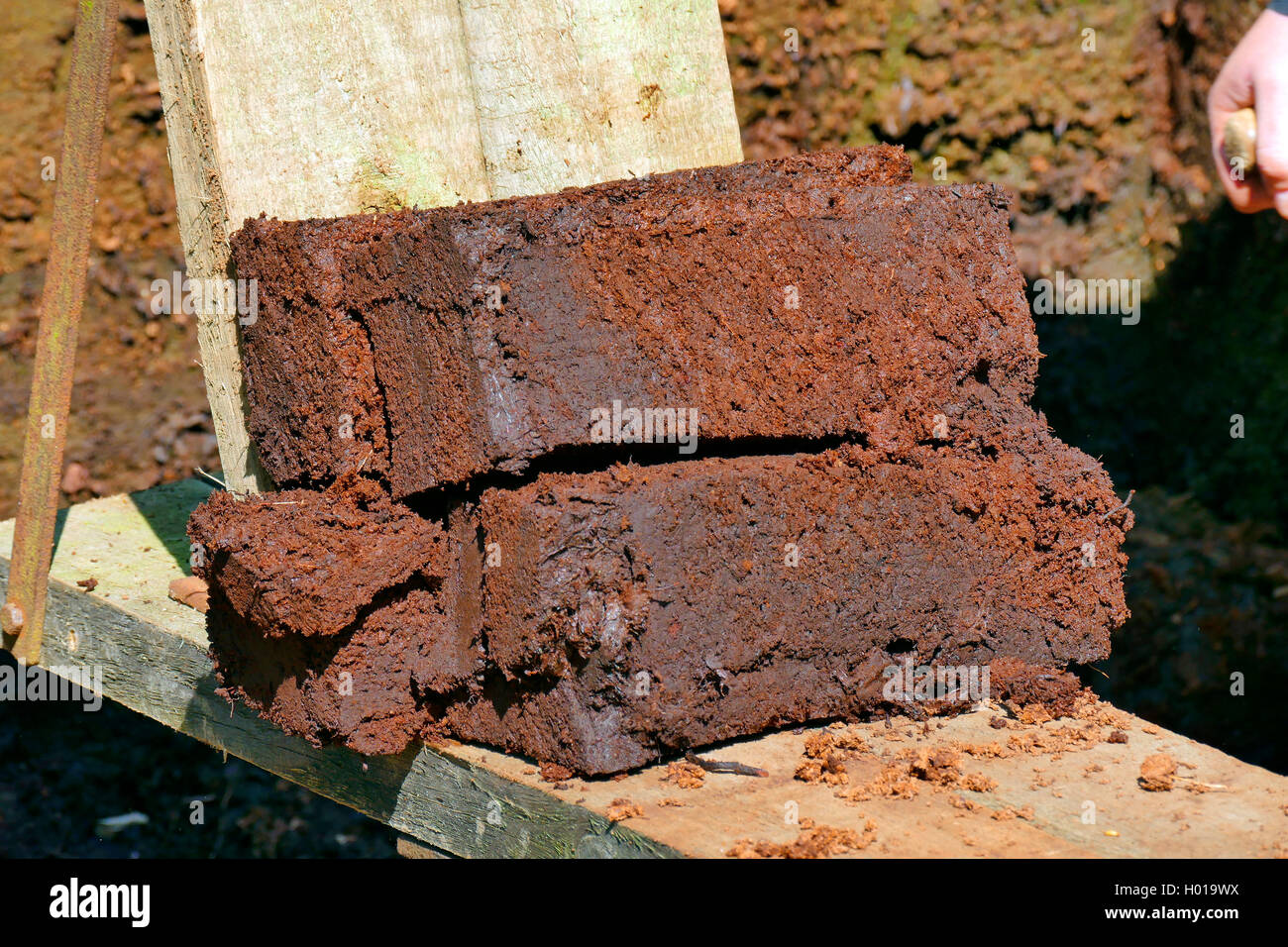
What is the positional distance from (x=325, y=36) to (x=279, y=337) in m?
0.68

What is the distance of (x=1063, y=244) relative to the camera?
17.6ft

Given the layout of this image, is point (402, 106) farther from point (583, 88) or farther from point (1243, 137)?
point (1243, 137)

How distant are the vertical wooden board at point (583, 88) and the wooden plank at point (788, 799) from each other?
1.30 meters

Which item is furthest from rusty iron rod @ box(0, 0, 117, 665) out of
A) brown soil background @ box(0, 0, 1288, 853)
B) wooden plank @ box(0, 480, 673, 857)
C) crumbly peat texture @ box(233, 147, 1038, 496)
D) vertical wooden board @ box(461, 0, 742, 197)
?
brown soil background @ box(0, 0, 1288, 853)

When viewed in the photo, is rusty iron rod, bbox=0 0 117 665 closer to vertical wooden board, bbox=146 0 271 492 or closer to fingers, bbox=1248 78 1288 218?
vertical wooden board, bbox=146 0 271 492

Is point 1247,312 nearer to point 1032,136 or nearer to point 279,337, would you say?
point 1032,136

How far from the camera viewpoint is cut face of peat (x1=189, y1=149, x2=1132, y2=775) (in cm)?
202

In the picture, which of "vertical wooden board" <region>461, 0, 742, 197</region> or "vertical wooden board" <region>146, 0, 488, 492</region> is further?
"vertical wooden board" <region>461, 0, 742, 197</region>

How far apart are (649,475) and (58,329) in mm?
1658

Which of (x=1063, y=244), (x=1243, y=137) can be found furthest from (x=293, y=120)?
(x=1063, y=244)

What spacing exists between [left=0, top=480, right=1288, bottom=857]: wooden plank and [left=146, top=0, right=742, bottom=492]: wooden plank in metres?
0.73

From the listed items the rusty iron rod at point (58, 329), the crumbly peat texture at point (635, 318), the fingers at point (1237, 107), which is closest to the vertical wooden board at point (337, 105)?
the crumbly peat texture at point (635, 318)

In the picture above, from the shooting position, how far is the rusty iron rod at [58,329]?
2656 mm

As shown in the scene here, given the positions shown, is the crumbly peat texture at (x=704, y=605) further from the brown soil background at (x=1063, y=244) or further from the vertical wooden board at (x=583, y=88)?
the brown soil background at (x=1063, y=244)
